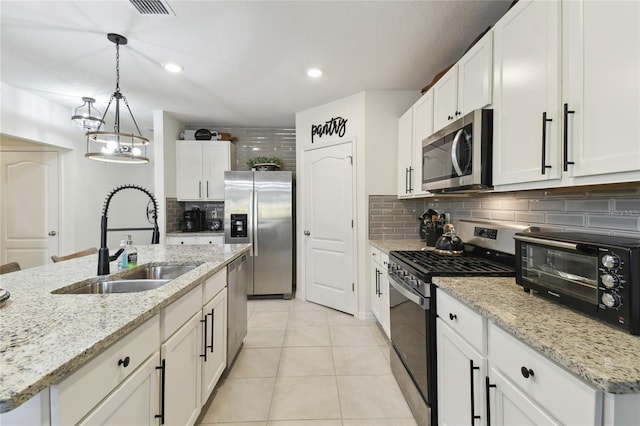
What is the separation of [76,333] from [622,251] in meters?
1.60

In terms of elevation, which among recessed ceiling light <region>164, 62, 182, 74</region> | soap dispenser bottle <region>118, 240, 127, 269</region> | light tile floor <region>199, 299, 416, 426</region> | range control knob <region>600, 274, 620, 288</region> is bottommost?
light tile floor <region>199, 299, 416, 426</region>

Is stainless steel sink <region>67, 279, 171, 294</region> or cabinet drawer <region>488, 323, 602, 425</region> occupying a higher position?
stainless steel sink <region>67, 279, 171, 294</region>

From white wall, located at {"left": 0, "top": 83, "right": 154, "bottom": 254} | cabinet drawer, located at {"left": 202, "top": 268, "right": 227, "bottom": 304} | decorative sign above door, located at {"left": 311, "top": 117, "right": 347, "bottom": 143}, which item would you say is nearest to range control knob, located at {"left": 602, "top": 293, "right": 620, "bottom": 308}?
cabinet drawer, located at {"left": 202, "top": 268, "right": 227, "bottom": 304}

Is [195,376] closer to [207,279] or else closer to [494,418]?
[207,279]

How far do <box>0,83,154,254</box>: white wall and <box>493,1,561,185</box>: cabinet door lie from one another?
4508mm

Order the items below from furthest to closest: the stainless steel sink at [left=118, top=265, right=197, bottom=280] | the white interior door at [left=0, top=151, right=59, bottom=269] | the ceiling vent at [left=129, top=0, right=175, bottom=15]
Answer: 1. the white interior door at [left=0, top=151, right=59, bottom=269]
2. the stainless steel sink at [left=118, top=265, right=197, bottom=280]
3. the ceiling vent at [left=129, top=0, right=175, bottom=15]

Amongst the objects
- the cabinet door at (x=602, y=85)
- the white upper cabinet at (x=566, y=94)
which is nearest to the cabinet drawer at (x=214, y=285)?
the white upper cabinet at (x=566, y=94)

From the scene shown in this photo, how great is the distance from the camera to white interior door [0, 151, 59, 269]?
3.78 m

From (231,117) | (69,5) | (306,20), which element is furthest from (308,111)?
(69,5)

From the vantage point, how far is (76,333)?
2.76 feet

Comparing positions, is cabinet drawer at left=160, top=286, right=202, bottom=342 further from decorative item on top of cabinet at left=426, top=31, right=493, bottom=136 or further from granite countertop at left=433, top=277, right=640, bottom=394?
decorative item on top of cabinet at left=426, top=31, right=493, bottom=136

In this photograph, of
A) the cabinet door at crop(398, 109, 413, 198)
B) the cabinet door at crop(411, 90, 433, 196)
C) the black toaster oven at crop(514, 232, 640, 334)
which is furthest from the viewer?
the cabinet door at crop(398, 109, 413, 198)

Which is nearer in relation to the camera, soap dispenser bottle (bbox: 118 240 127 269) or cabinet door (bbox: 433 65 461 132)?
soap dispenser bottle (bbox: 118 240 127 269)

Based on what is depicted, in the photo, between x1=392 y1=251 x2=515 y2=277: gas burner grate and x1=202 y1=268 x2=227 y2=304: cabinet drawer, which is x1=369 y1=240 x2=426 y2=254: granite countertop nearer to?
x1=392 y1=251 x2=515 y2=277: gas burner grate
